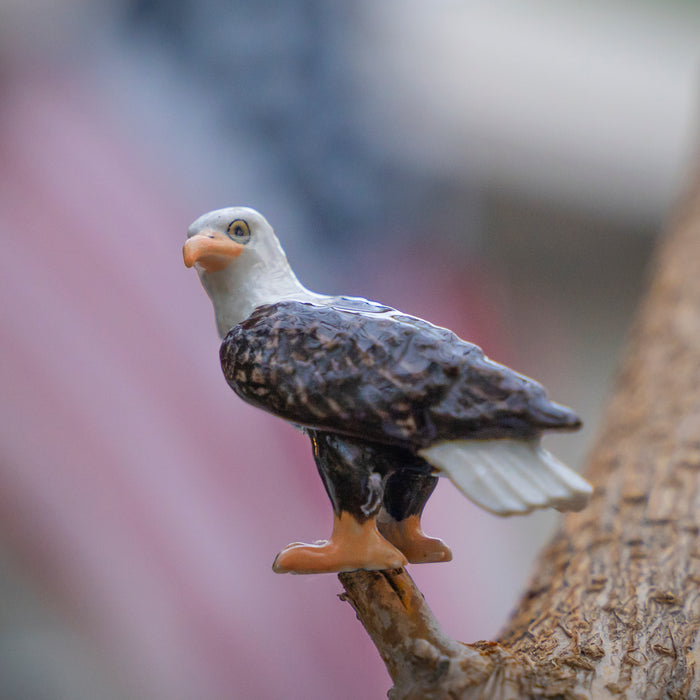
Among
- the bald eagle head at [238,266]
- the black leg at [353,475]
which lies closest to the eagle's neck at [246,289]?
the bald eagle head at [238,266]

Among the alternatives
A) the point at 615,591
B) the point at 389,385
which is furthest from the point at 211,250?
the point at 615,591

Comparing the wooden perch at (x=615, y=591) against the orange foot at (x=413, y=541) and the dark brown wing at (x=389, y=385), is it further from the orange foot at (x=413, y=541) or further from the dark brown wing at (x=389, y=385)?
the dark brown wing at (x=389, y=385)

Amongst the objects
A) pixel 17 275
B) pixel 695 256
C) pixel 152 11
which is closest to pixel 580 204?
pixel 695 256

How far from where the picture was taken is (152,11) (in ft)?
5.02

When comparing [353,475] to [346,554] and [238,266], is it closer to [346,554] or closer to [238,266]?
[346,554]

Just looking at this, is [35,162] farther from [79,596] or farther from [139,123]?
[79,596]

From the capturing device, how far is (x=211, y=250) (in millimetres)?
557

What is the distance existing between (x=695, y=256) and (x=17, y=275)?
1.20 meters

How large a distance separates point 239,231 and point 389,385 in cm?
19

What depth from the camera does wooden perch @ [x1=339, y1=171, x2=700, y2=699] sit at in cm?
53

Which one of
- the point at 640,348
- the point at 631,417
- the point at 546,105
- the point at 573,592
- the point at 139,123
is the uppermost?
the point at 546,105

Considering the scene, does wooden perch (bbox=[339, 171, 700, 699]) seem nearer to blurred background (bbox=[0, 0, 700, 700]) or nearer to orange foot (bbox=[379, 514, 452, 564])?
orange foot (bbox=[379, 514, 452, 564])

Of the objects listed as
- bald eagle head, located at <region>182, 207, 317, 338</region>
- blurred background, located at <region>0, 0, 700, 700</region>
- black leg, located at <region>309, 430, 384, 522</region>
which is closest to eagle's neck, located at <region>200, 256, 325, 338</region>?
bald eagle head, located at <region>182, 207, 317, 338</region>

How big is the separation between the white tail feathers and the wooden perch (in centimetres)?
12
